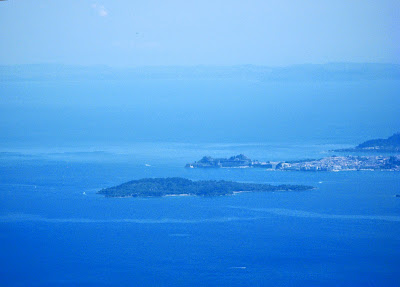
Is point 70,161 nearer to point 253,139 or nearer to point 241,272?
point 253,139

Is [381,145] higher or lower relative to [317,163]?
higher

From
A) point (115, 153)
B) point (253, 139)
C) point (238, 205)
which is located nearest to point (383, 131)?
point (253, 139)

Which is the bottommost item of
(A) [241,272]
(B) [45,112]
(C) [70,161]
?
(A) [241,272]

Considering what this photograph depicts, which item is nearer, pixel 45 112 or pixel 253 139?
pixel 253 139

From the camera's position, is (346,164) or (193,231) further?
(346,164)

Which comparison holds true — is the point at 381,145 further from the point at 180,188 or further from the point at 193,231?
the point at 193,231

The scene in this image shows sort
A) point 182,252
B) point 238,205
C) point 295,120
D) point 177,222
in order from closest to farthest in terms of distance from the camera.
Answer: point 182,252 → point 177,222 → point 238,205 → point 295,120

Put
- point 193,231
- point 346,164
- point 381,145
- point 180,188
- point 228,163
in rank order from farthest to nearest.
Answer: point 381,145 → point 228,163 → point 346,164 → point 180,188 → point 193,231

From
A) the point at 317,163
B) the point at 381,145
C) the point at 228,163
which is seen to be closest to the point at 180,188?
the point at 228,163
